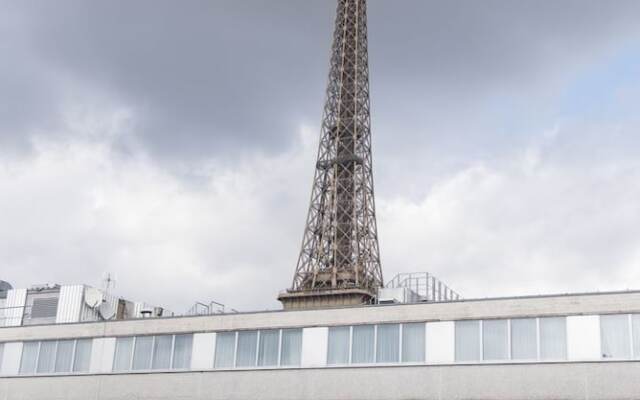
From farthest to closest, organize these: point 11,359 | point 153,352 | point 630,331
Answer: point 11,359 < point 153,352 < point 630,331

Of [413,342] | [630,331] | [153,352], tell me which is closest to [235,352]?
[153,352]

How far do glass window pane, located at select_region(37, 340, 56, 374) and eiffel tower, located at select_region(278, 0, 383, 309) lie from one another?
177ft

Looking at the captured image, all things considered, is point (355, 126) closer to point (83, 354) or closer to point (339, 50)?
point (339, 50)

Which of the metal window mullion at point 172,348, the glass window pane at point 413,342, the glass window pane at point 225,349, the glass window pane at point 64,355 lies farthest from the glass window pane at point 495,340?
the glass window pane at point 64,355

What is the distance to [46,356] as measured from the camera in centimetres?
4481

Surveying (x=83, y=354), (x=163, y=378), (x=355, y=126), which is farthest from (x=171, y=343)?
(x=355, y=126)

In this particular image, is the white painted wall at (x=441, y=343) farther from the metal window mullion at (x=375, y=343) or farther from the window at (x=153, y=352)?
the window at (x=153, y=352)

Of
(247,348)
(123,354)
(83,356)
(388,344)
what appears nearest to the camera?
(388,344)

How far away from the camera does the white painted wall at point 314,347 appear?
37594mm

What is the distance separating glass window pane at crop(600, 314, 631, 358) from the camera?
31891 mm

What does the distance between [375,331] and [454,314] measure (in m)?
3.57

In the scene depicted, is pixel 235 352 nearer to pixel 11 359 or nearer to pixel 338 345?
pixel 338 345

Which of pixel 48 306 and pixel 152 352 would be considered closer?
pixel 152 352

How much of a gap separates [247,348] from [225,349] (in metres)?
1.18
